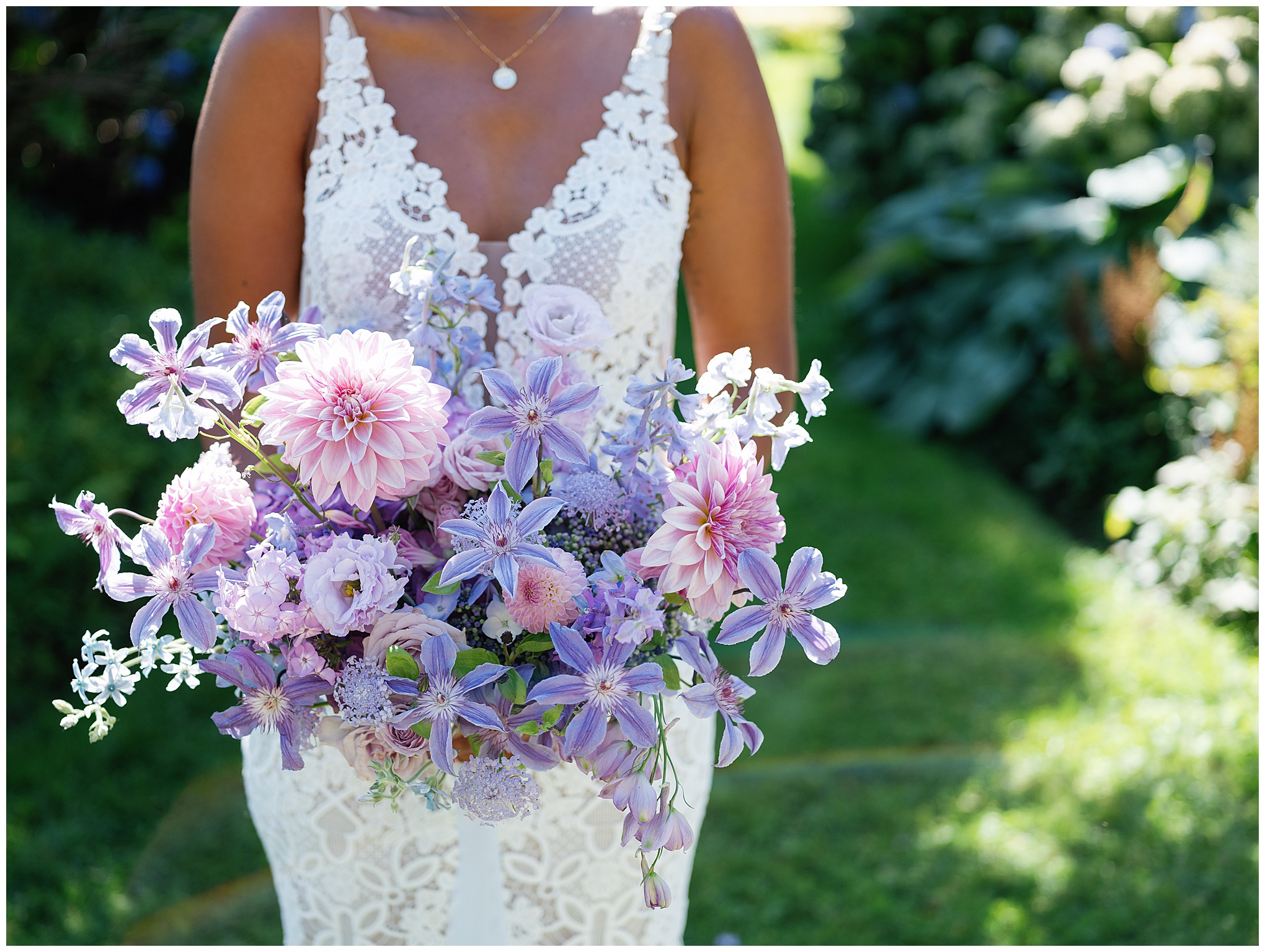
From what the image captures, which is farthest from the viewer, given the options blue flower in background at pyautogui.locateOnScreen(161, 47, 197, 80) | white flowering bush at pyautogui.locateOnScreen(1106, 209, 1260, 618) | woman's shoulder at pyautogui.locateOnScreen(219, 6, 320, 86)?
blue flower in background at pyautogui.locateOnScreen(161, 47, 197, 80)

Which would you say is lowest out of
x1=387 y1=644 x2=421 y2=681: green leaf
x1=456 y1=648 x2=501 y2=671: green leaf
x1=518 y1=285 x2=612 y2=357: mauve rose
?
x1=387 y1=644 x2=421 y2=681: green leaf

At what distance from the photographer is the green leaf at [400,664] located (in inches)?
43.2

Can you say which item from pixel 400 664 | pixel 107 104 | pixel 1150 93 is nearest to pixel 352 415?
pixel 400 664

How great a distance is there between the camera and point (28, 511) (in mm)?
4145

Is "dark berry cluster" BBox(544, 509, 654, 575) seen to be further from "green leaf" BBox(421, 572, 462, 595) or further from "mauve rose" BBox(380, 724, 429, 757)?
"mauve rose" BBox(380, 724, 429, 757)

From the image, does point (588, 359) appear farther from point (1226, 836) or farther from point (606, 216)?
point (1226, 836)

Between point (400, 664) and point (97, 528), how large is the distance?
338mm

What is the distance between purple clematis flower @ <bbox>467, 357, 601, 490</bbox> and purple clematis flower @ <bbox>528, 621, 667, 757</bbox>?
16 centimetres

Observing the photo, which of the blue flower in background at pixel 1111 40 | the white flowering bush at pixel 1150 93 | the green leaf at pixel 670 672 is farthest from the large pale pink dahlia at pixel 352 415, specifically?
the blue flower in background at pixel 1111 40

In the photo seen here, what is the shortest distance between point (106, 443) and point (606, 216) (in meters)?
3.26

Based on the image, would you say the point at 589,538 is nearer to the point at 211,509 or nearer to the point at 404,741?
the point at 404,741

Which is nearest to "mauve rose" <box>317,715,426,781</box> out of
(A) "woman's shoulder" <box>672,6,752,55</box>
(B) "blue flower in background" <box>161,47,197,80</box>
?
(A) "woman's shoulder" <box>672,6,752,55</box>

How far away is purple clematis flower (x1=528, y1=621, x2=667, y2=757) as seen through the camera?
108 cm

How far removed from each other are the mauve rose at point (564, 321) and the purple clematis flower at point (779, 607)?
299 millimetres
